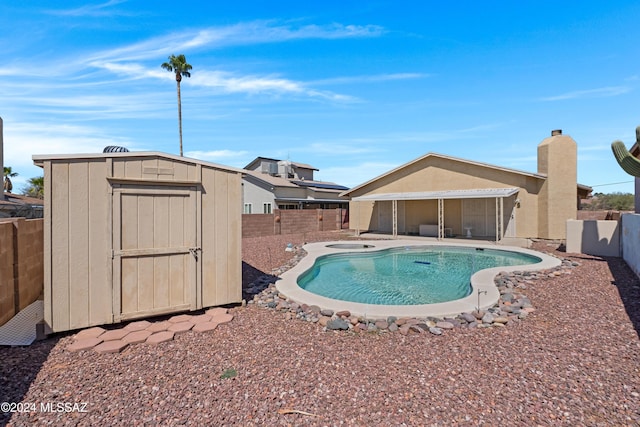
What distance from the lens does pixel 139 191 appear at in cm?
474

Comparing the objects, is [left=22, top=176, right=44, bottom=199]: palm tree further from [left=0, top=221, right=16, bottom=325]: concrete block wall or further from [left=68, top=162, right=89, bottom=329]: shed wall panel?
[left=68, top=162, right=89, bottom=329]: shed wall panel

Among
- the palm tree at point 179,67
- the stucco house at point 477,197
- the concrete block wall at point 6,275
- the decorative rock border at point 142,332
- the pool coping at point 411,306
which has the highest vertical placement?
the palm tree at point 179,67

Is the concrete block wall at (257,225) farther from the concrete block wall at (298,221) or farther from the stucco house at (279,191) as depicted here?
the stucco house at (279,191)

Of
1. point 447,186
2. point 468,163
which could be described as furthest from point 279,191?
point 468,163

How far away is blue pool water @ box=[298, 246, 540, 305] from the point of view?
23.8ft

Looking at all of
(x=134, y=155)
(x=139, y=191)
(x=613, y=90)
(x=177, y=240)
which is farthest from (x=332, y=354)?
(x=613, y=90)

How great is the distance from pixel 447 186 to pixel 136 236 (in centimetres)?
1763

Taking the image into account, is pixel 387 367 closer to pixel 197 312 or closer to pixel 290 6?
pixel 197 312

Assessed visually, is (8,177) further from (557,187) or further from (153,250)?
(557,187)

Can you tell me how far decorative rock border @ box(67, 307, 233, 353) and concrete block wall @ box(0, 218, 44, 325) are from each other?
5.37 feet

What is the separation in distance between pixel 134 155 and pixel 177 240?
4.86 ft

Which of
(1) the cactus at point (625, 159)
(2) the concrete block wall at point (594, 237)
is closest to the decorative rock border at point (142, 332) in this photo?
(1) the cactus at point (625, 159)

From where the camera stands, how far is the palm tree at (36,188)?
27.1 meters

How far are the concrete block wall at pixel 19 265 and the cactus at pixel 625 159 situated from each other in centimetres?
1574
